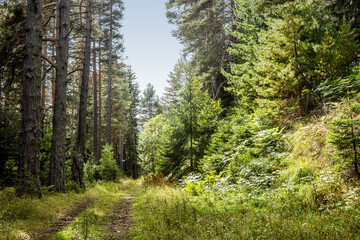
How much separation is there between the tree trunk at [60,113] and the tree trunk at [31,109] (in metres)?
1.97

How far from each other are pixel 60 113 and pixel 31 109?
2580 millimetres

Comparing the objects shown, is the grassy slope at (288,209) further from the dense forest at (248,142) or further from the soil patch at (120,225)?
the soil patch at (120,225)

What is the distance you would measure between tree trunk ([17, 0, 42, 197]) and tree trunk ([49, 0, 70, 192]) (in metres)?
1.97

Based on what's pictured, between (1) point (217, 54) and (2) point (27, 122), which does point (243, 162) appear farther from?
(1) point (217, 54)

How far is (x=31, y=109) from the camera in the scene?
696cm

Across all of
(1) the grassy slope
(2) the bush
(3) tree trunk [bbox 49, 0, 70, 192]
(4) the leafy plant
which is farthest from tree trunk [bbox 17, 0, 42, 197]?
(2) the bush

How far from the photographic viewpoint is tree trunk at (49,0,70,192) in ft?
29.5

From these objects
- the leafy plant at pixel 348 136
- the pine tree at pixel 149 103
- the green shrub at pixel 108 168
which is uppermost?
the pine tree at pixel 149 103

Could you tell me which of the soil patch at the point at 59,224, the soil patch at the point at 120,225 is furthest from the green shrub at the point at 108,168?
the soil patch at the point at 120,225

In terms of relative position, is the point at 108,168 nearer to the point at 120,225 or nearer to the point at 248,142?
the point at 248,142

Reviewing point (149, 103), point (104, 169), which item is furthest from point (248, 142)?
point (149, 103)

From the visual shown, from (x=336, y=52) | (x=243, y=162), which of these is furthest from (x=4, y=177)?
(x=336, y=52)

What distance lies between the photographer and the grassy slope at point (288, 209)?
11.7 ft

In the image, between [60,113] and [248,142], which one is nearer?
[248,142]
